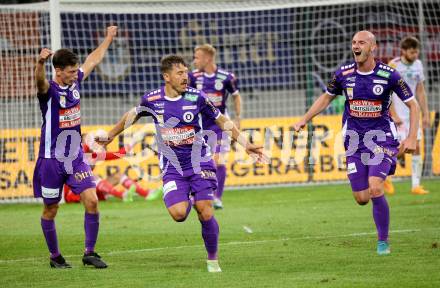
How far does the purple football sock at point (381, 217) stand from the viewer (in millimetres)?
9797

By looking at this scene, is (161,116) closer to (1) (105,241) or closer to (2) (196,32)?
(1) (105,241)

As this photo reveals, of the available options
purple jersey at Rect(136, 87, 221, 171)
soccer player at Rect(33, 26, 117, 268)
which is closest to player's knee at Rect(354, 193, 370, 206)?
purple jersey at Rect(136, 87, 221, 171)

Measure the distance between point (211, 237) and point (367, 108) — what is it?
8.15 feet

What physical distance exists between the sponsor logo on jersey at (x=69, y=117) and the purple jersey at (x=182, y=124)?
82 centimetres

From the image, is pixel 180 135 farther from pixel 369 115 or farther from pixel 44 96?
pixel 369 115

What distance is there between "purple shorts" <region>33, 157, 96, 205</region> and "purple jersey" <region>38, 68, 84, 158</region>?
0.11 meters

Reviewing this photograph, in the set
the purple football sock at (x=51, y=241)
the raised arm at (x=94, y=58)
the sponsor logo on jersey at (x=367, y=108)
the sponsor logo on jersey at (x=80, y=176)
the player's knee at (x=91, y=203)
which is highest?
the raised arm at (x=94, y=58)

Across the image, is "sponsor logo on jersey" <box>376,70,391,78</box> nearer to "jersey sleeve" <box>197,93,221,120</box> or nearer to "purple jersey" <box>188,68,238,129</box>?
"jersey sleeve" <box>197,93,221,120</box>

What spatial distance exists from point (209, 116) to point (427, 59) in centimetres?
1173

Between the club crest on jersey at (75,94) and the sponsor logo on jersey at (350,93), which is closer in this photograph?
the club crest on jersey at (75,94)

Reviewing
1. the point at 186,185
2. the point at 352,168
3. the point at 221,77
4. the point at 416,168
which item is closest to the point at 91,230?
the point at 186,185

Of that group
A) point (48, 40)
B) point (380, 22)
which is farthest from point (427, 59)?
point (48, 40)

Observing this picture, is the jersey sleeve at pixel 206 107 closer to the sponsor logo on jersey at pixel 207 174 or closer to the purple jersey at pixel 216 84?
the sponsor logo on jersey at pixel 207 174

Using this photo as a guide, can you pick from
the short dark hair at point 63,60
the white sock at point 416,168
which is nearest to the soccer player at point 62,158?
the short dark hair at point 63,60
